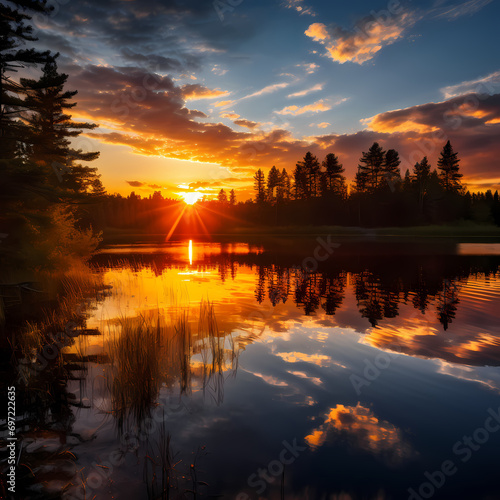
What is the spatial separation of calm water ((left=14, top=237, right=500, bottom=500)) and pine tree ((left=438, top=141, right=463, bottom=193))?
101 metres

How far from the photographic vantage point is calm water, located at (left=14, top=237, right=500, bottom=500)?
16.6 feet

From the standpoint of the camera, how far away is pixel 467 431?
6383 mm

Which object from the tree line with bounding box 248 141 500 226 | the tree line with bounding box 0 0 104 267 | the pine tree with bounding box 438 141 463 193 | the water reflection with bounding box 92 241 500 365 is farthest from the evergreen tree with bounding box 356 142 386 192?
the tree line with bounding box 0 0 104 267

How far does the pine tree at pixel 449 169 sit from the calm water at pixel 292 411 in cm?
10085

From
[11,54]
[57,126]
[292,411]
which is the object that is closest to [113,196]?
[57,126]

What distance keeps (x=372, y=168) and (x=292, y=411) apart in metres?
95.8

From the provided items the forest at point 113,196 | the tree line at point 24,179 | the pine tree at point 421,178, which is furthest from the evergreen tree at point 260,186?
the tree line at point 24,179

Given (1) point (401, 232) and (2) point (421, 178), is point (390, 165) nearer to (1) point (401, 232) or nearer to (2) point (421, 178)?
(2) point (421, 178)

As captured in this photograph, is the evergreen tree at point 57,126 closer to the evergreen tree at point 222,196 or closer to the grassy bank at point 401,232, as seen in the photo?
the grassy bank at point 401,232

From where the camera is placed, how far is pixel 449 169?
99.8m

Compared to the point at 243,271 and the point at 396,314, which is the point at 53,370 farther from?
the point at 243,271

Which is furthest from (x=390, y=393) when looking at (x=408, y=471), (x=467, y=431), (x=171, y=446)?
(x=171, y=446)

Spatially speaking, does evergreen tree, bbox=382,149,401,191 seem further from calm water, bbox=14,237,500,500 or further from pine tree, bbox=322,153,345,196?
calm water, bbox=14,237,500,500

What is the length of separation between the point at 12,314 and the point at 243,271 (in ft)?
56.1
